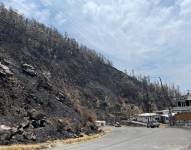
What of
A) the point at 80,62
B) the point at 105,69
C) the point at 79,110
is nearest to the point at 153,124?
the point at 79,110

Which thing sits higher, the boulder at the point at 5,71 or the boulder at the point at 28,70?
the boulder at the point at 28,70

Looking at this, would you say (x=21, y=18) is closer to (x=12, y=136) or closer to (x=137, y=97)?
(x=137, y=97)

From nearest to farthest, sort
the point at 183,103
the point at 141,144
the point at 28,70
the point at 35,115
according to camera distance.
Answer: the point at 141,144 < the point at 35,115 < the point at 28,70 < the point at 183,103

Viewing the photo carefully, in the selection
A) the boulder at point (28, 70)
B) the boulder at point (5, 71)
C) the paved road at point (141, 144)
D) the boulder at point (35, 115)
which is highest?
the boulder at point (28, 70)

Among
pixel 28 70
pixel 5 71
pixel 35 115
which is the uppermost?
pixel 28 70

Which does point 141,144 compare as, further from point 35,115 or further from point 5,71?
point 5,71

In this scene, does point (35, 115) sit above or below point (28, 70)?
below

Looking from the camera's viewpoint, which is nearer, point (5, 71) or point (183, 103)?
point (5, 71)

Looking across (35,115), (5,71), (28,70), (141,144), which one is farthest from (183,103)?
(141,144)

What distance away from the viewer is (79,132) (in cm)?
5431

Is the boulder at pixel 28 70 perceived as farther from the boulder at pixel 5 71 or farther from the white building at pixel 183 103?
the white building at pixel 183 103

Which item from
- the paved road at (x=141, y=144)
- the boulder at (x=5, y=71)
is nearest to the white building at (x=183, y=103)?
the boulder at (x=5, y=71)

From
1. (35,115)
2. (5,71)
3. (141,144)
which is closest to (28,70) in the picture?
(5,71)

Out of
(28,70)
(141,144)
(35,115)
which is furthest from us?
(28,70)
